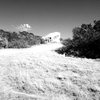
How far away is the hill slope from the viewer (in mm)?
3951

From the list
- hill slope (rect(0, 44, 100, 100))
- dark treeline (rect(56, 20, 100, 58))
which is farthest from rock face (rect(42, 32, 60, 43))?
hill slope (rect(0, 44, 100, 100))

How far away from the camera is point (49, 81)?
4812mm

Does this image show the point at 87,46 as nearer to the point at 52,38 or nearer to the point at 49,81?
the point at 49,81

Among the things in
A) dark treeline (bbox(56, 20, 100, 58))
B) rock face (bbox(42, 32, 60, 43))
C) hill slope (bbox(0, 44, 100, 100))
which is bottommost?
hill slope (bbox(0, 44, 100, 100))

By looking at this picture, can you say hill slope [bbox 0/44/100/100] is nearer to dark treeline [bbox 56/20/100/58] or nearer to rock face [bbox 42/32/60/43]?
dark treeline [bbox 56/20/100/58]

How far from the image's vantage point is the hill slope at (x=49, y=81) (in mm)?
3951

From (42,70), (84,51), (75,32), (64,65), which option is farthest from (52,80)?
(75,32)

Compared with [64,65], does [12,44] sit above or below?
above

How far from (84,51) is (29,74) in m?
5.51

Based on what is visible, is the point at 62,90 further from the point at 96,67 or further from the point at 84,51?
the point at 84,51

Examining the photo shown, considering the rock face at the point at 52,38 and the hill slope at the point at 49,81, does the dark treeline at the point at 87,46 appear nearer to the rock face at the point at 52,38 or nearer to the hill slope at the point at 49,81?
the hill slope at the point at 49,81

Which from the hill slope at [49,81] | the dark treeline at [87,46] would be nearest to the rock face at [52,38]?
the dark treeline at [87,46]

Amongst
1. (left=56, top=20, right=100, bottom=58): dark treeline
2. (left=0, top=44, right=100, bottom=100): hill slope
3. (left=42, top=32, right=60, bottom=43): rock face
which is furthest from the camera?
(left=42, top=32, right=60, bottom=43): rock face

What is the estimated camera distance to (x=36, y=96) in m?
3.95
